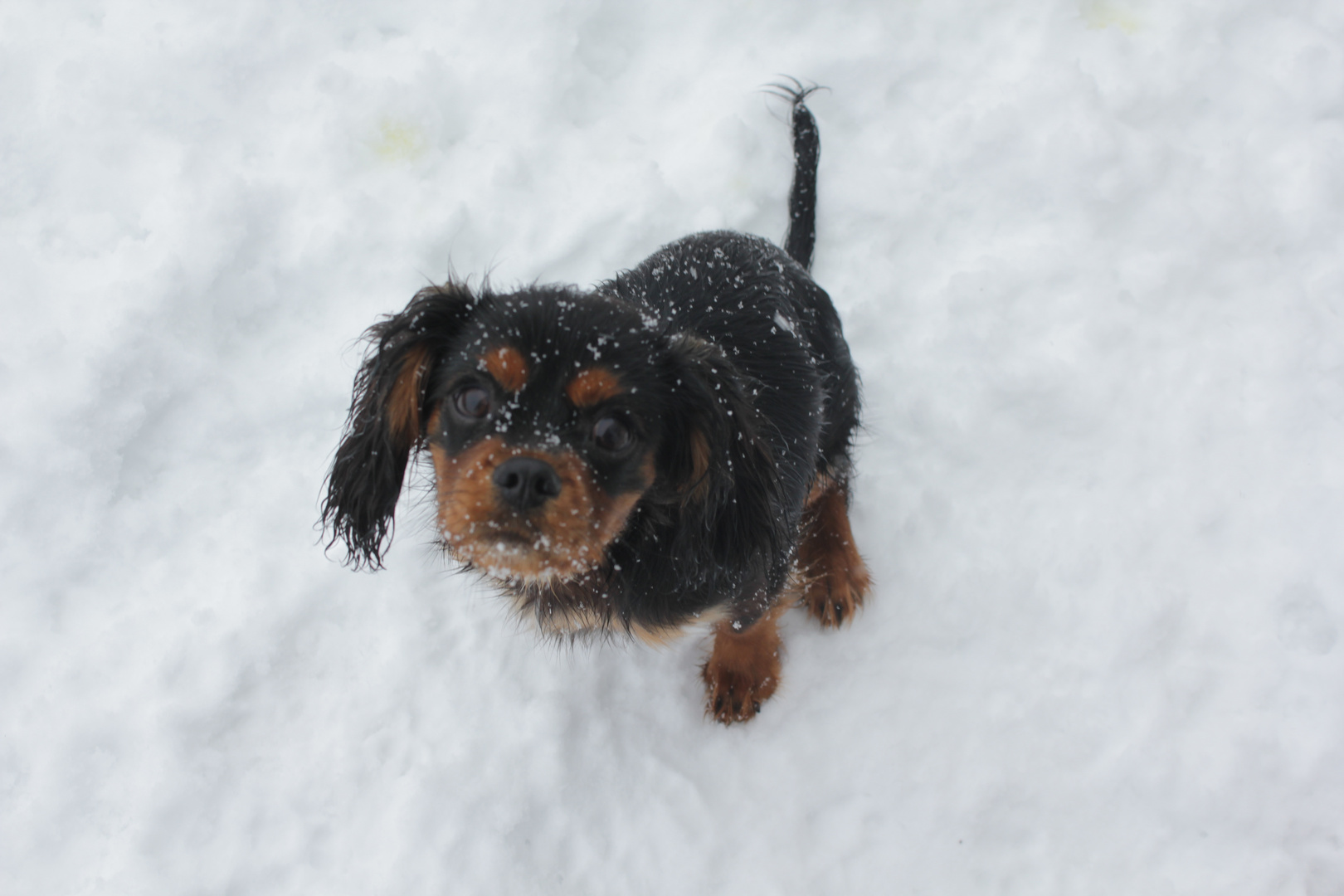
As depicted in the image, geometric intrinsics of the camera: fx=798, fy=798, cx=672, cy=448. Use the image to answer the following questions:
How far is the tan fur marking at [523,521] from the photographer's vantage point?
173 cm

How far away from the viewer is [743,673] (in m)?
2.76

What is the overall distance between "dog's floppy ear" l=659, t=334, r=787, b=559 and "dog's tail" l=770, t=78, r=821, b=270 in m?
1.32

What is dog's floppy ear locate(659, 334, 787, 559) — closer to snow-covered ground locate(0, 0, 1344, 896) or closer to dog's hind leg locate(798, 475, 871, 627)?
dog's hind leg locate(798, 475, 871, 627)

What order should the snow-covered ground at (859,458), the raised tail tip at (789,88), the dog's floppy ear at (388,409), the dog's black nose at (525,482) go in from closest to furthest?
the dog's black nose at (525,482) < the dog's floppy ear at (388,409) < the snow-covered ground at (859,458) < the raised tail tip at (789,88)

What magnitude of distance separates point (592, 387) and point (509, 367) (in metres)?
0.20

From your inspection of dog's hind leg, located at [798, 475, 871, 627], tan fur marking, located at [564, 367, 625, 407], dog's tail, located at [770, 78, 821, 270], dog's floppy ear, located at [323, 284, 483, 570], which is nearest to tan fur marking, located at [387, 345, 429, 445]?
dog's floppy ear, located at [323, 284, 483, 570]

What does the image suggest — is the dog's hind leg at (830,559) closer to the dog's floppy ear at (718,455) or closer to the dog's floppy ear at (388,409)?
the dog's floppy ear at (718,455)

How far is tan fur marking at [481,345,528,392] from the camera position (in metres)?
1.87

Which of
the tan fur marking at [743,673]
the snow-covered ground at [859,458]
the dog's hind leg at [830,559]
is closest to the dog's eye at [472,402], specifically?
the snow-covered ground at [859,458]

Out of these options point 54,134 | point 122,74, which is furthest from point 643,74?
point 54,134

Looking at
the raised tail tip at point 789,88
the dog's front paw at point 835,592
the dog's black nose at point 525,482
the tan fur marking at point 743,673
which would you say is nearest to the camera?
the dog's black nose at point 525,482

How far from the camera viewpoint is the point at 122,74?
11.1ft

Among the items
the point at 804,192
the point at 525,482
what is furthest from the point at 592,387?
the point at 804,192

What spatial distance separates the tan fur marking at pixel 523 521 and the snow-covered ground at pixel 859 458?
1057mm
